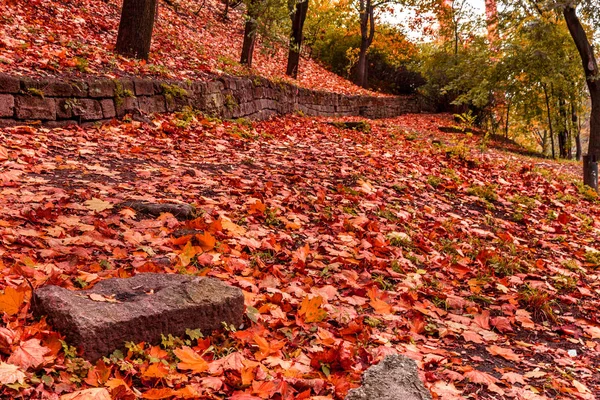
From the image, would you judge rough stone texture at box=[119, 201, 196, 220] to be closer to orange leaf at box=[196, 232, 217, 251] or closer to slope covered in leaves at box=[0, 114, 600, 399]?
slope covered in leaves at box=[0, 114, 600, 399]

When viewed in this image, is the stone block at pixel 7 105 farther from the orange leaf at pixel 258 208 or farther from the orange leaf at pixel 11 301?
the orange leaf at pixel 11 301

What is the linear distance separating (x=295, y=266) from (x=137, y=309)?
1.45 metres

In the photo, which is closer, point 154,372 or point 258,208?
point 154,372

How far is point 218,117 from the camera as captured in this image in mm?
8500

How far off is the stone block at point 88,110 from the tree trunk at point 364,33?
16432 millimetres

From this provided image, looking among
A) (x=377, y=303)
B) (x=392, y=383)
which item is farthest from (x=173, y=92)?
(x=392, y=383)

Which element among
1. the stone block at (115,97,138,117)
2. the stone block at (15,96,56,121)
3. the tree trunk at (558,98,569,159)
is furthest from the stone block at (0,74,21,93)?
the tree trunk at (558,98,569,159)

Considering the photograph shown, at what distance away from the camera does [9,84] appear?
17.7ft

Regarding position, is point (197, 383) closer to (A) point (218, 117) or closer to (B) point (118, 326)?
(B) point (118, 326)

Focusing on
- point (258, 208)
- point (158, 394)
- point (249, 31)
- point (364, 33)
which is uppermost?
point (364, 33)

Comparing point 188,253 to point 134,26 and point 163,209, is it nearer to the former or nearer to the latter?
point 163,209

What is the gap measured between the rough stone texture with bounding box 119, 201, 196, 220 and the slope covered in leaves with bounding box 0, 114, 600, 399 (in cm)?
11

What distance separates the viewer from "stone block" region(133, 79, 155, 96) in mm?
6980

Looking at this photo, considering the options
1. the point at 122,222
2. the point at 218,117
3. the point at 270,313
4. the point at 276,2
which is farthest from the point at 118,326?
the point at 276,2
